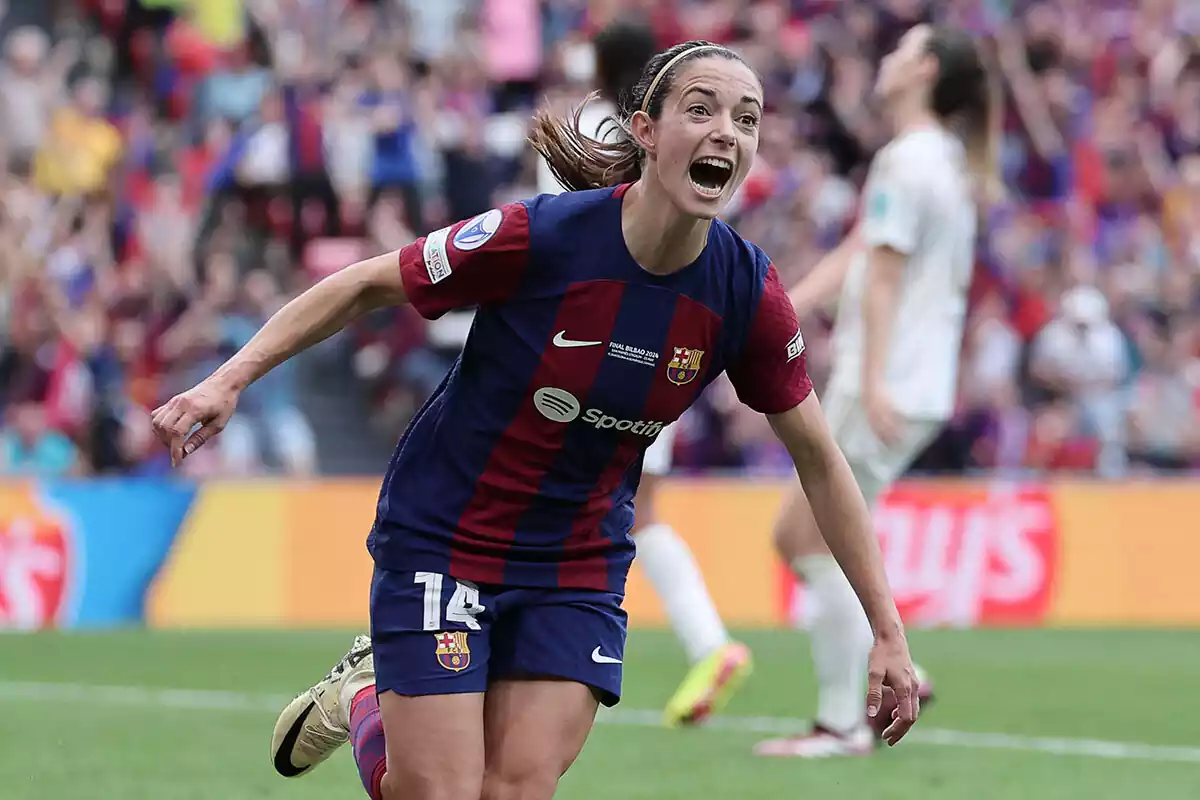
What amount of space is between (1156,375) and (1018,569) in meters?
2.92

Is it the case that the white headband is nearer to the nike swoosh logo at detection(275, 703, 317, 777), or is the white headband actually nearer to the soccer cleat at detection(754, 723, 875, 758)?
the nike swoosh logo at detection(275, 703, 317, 777)

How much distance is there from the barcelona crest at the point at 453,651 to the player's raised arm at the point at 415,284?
0.72 metres

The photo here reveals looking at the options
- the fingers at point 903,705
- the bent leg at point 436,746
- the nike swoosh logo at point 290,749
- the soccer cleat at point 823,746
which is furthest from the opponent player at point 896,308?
the bent leg at point 436,746

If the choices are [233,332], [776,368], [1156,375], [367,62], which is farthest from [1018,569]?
[776,368]

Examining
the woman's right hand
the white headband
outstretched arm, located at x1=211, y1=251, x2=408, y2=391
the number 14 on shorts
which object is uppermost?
the white headband

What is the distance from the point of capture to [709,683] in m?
7.91

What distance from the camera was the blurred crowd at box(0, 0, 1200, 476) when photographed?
15.2m

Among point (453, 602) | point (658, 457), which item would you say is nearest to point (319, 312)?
point (453, 602)

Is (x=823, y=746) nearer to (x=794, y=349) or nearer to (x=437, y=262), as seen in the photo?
(x=794, y=349)

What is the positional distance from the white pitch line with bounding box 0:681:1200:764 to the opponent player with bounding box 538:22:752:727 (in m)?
0.18

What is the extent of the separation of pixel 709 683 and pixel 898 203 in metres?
2.05

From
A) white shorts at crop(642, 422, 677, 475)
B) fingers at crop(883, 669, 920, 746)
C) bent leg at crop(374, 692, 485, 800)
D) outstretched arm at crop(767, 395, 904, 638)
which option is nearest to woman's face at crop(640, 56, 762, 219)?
outstretched arm at crop(767, 395, 904, 638)

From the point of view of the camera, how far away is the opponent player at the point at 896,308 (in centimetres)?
717

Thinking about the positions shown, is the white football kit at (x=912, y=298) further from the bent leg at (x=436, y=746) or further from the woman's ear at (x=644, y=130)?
the bent leg at (x=436, y=746)
